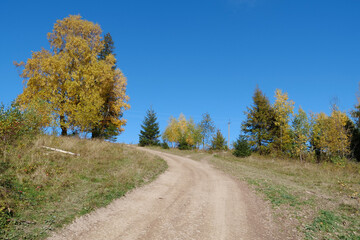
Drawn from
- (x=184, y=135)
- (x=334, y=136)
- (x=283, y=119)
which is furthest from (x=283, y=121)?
(x=184, y=135)

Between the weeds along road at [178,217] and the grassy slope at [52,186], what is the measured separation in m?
0.55

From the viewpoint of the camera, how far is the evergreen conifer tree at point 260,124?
115 ft

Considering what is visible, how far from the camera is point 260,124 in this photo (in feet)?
117

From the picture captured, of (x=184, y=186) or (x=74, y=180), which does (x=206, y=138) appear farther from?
(x=74, y=180)

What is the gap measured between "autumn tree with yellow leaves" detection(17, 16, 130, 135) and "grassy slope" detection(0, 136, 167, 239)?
8.43m

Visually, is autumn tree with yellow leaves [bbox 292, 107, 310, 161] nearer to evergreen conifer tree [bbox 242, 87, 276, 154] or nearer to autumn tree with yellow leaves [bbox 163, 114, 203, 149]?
evergreen conifer tree [bbox 242, 87, 276, 154]

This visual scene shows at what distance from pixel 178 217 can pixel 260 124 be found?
32.2 metres

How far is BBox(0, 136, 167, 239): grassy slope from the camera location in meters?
5.62

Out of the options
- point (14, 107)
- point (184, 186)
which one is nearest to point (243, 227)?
point (184, 186)

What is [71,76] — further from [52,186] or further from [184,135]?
[184,135]

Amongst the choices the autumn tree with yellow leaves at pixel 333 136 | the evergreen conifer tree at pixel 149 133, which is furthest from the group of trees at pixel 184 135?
the autumn tree with yellow leaves at pixel 333 136

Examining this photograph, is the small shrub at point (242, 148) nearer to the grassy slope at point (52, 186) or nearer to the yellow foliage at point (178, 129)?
the grassy slope at point (52, 186)

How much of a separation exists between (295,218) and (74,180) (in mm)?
9647

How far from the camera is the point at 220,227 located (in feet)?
21.8
